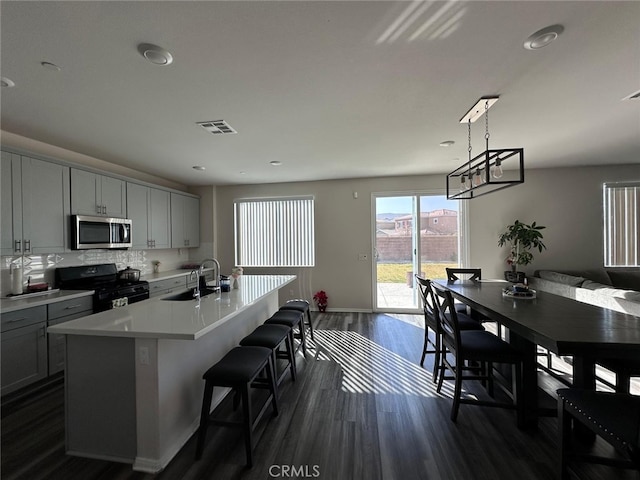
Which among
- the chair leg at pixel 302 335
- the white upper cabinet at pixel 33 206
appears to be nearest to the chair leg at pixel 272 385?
the chair leg at pixel 302 335

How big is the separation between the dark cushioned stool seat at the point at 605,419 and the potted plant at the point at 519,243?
3.26 meters

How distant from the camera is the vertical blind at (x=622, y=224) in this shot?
14.9ft

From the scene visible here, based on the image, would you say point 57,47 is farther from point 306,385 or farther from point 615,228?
point 615,228

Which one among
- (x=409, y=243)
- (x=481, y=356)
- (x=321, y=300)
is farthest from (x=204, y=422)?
(x=409, y=243)

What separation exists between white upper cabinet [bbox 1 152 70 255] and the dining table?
A: 4483mm

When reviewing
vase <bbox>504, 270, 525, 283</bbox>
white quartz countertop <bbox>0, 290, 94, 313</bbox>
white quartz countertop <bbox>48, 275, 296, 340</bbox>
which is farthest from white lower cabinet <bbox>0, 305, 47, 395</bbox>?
vase <bbox>504, 270, 525, 283</bbox>

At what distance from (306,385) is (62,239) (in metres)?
3.25

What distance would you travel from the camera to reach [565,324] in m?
1.72

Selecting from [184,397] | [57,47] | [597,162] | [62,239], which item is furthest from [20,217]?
[597,162]

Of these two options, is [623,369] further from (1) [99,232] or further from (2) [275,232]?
(1) [99,232]

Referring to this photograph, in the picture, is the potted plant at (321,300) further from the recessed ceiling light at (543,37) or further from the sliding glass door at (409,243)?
the recessed ceiling light at (543,37)

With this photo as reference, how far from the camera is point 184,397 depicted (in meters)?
1.89

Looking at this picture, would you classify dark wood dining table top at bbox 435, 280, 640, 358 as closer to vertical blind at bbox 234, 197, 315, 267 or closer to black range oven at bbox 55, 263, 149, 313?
vertical blind at bbox 234, 197, 315, 267

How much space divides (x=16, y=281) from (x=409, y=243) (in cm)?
545
